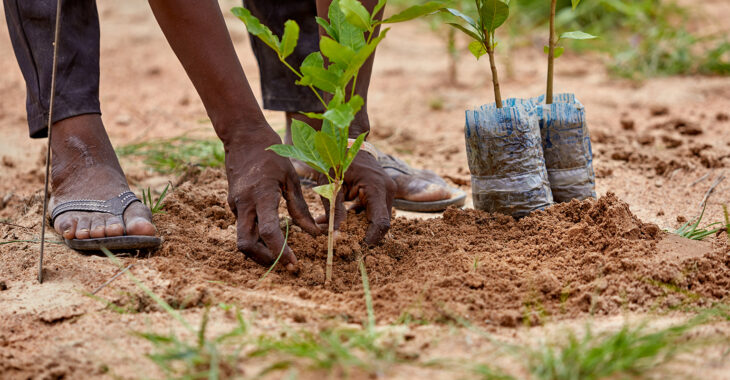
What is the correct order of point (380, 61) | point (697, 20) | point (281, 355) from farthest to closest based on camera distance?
point (697, 20) < point (380, 61) < point (281, 355)

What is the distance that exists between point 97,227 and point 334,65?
858 mm

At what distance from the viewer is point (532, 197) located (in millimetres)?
1945

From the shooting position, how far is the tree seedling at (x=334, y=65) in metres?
1.38

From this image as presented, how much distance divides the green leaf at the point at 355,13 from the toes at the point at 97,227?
934 mm

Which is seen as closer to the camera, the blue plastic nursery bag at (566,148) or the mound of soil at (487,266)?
the mound of soil at (487,266)

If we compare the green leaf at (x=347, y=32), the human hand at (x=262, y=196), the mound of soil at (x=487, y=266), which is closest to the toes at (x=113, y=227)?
the mound of soil at (x=487, y=266)

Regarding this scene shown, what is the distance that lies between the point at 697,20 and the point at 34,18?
5.35 metres

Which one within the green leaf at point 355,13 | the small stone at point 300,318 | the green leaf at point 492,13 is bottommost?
the small stone at point 300,318

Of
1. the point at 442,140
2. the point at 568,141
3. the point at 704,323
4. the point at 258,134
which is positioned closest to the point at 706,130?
the point at 442,140

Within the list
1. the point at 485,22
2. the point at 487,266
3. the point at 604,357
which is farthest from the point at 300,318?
the point at 485,22

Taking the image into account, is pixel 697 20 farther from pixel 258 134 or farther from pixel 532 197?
pixel 258 134

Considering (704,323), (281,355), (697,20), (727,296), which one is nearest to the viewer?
(281,355)

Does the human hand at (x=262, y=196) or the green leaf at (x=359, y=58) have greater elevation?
the green leaf at (x=359, y=58)

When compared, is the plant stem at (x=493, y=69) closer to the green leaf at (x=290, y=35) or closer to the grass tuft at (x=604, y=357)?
the green leaf at (x=290, y=35)
